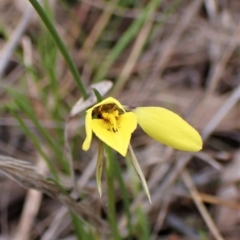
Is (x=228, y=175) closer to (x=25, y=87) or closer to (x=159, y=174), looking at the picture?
(x=159, y=174)

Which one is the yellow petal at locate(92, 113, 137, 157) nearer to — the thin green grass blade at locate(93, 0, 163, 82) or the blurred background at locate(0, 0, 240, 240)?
the blurred background at locate(0, 0, 240, 240)

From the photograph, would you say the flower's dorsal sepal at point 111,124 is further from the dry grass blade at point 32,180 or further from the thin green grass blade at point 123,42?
the thin green grass blade at point 123,42

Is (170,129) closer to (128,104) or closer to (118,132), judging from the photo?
(118,132)

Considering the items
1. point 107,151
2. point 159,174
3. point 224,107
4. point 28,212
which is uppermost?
point 107,151

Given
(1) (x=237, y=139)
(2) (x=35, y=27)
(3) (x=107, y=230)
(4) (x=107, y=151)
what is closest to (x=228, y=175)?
(1) (x=237, y=139)

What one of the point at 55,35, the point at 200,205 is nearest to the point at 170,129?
the point at 55,35

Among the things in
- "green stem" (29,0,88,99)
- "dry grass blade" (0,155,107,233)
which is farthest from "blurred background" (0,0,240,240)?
"green stem" (29,0,88,99)
